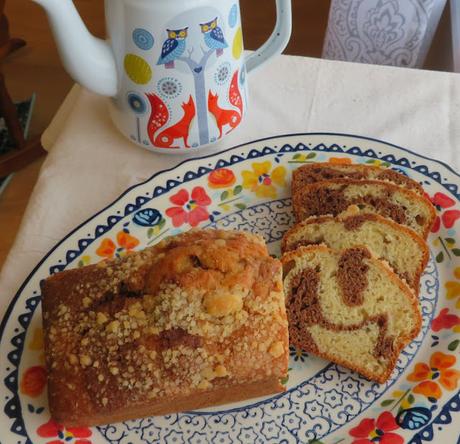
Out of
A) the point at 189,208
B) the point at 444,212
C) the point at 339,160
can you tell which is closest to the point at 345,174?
the point at 339,160

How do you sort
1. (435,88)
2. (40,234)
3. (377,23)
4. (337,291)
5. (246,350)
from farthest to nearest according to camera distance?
(377,23)
(435,88)
(40,234)
(337,291)
(246,350)

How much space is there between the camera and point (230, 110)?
107cm

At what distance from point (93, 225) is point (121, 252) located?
7cm

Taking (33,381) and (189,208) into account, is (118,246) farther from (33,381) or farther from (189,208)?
(33,381)

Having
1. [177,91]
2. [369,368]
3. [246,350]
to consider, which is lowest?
[369,368]

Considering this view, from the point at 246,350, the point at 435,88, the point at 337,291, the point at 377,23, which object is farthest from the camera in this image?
the point at 377,23

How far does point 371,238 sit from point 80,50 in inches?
22.2

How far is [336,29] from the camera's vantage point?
62.0 inches

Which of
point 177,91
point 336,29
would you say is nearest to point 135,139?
point 177,91

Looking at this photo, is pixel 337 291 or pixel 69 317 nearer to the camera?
pixel 69 317

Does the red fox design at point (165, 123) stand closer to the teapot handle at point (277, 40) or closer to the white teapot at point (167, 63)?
the white teapot at point (167, 63)

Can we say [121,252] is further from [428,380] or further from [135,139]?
[428,380]

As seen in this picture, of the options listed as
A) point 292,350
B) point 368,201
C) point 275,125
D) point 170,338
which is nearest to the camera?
point 170,338

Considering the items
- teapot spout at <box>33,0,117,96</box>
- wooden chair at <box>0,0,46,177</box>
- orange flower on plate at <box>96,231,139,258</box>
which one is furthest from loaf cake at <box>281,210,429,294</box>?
wooden chair at <box>0,0,46,177</box>
